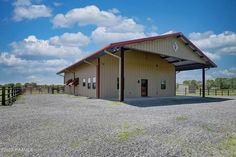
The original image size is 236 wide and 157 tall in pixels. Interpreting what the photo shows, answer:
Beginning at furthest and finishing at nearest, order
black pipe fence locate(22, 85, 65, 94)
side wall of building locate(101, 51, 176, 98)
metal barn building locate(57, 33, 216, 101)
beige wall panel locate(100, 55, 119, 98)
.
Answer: black pipe fence locate(22, 85, 65, 94), side wall of building locate(101, 51, 176, 98), beige wall panel locate(100, 55, 119, 98), metal barn building locate(57, 33, 216, 101)

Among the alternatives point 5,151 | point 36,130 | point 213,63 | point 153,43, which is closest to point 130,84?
point 153,43

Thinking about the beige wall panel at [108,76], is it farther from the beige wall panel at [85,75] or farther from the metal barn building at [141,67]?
the beige wall panel at [85,75]

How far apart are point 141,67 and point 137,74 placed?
888 millimetres

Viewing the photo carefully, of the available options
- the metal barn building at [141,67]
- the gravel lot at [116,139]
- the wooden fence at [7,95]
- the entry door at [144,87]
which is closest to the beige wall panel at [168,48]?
the metal barn building at [141,67]

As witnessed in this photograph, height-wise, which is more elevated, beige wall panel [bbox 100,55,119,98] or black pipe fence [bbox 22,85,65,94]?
beige wall panel [bbox 100,55,119,98]

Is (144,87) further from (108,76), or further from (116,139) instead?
(116,139)

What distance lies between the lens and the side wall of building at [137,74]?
18609mm

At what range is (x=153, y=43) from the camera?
1627 cm

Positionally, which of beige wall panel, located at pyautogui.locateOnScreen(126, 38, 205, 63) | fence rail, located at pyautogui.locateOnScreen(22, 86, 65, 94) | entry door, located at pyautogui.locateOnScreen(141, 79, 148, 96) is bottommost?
fence rail, located at pyautogui.locateOnScreen(22, 86, 65, 94)

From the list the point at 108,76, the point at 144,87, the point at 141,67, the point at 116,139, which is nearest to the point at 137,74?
the point at 141,67

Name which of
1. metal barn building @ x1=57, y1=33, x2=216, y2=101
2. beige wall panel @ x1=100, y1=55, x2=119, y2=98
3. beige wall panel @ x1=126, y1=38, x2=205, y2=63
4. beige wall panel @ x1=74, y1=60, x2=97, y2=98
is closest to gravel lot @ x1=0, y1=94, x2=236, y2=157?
metal barn building @ x1=57, y1=33, x2=216, y2=101

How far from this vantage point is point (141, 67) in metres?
20.4

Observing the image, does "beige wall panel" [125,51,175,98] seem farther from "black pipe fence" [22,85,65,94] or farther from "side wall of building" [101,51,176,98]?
"black pipe fence" [22,85,65,94]

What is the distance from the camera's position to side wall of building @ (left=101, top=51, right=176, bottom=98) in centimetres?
1861
